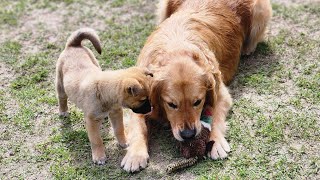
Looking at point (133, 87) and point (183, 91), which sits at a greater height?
point (133, 87)

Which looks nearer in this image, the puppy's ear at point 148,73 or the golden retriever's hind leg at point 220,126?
the puppy's ear at point 148,73

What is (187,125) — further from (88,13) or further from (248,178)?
(88,13)

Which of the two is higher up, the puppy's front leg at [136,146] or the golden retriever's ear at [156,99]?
the golden retriever's ear at [156,99]

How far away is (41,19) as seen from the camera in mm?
8031

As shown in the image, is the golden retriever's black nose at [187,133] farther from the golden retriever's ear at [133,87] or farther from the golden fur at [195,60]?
the golden retriever's ear at [133,87]

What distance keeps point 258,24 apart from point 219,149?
98.3 inches

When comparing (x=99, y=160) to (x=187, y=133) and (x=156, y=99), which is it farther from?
(x=187, y=133)

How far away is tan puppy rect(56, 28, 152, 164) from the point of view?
4648mm

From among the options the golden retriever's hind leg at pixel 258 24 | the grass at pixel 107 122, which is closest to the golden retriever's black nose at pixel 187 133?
the grass at pixel 107 122

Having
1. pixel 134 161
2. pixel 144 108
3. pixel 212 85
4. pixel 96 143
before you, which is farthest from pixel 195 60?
pixel 96 143

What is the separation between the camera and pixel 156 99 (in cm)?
504

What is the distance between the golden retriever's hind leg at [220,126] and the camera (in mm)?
4953

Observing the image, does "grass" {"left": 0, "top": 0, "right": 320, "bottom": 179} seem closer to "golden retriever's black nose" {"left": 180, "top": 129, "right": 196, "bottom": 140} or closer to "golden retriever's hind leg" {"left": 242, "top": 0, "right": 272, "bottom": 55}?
"golden retriever's hind leg" {"left": 242, "top": 0, "right": 272, "bottom": 55}

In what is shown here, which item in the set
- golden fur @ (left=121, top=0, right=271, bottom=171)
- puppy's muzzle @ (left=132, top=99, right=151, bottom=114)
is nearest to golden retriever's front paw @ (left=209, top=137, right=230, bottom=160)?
golden fur @ (left=121, top=0, right=271, bottom=171)
